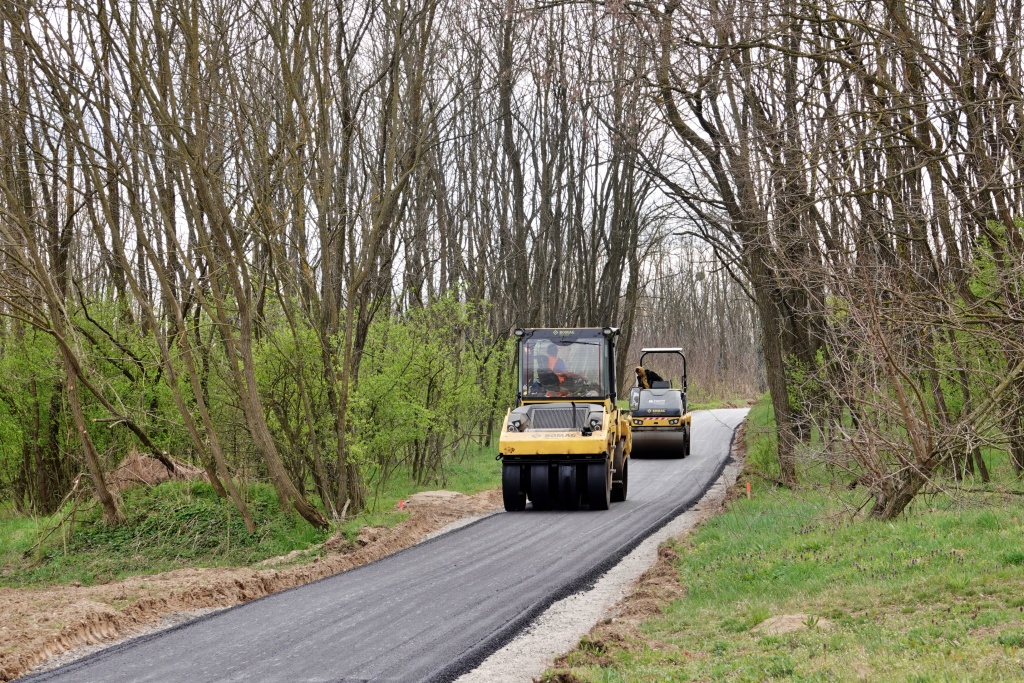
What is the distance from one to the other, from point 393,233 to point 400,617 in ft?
34.3

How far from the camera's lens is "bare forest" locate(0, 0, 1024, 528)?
1027 cm

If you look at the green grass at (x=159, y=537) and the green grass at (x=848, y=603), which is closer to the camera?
the green grass at (x=848, y=603)

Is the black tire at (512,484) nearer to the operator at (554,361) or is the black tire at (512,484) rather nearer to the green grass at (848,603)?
the operator at (554,361)

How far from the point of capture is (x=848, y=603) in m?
7.64

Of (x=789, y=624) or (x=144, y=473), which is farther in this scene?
(x=144, y=473)

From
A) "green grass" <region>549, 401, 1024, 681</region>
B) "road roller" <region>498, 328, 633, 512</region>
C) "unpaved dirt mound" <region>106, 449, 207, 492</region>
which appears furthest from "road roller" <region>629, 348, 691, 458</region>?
"green grass" <region>549, 401, 1024, 681</region>

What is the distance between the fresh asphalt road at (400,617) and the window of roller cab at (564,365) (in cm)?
286

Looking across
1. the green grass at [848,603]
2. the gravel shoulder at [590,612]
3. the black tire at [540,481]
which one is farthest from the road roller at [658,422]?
the green grass at [848,603]

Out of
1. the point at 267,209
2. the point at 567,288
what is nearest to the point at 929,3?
the point at 267,209

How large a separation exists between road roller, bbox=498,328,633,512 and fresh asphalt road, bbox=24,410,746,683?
114cm

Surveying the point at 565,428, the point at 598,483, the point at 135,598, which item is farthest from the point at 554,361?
A: the point at 135,598

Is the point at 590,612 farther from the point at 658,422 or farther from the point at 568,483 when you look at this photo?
the point at 658,422

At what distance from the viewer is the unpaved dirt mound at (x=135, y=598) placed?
26.3ft

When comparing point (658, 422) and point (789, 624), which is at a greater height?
point (658, 422)
